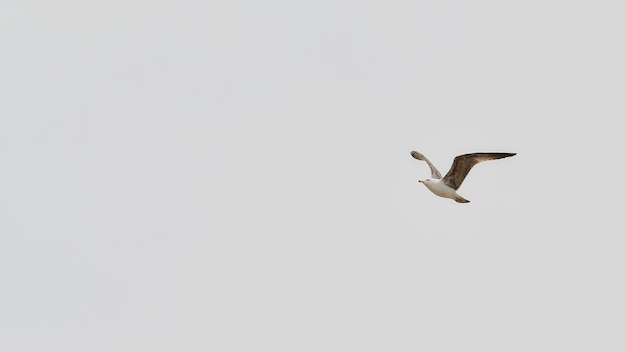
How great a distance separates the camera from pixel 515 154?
55.4 m

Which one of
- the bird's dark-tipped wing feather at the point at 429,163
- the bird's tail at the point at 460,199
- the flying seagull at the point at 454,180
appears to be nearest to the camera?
the bird's tail at the point at 460,199

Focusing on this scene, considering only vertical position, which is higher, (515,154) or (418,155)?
(418,155)

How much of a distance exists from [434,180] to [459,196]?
1805mm

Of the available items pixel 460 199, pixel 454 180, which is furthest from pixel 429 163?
pixel 460 199

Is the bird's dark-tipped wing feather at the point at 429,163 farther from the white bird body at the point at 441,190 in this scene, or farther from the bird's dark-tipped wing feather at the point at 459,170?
the bird's dark-tipped wing feather at the point at 459,170

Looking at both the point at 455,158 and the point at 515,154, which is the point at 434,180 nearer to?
the point at 455,158

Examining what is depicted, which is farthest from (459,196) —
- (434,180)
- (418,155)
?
(418,155)

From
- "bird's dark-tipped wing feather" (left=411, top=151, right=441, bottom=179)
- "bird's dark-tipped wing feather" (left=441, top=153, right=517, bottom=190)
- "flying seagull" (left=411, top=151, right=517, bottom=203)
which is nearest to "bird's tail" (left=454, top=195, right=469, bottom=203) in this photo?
"flying seagull" (left=411, top=151, right=517, bottom=203)

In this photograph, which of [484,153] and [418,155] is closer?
[484,153]

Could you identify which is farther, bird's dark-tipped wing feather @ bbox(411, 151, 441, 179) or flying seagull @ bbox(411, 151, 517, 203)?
bird's dark-tipped wing feather @ bbox(411, 151, 441, 179)

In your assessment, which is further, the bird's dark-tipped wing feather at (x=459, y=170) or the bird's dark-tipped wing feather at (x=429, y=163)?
the bird's dark-tipped wing feather at (x=429, y=163)

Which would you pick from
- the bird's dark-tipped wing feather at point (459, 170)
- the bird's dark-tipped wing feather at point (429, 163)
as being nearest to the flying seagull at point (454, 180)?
the bird's dark-tipped wing feather at point (459, 170)

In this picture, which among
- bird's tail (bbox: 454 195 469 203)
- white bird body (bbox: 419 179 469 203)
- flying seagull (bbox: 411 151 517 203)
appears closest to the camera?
bird's tail (bbox: 454 195 469 203)

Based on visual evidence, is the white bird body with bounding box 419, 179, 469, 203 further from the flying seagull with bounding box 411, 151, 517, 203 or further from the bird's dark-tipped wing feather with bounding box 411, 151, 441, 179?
the bird's dark-tipped wing feather with bounding box 411, 151, 441, 179
